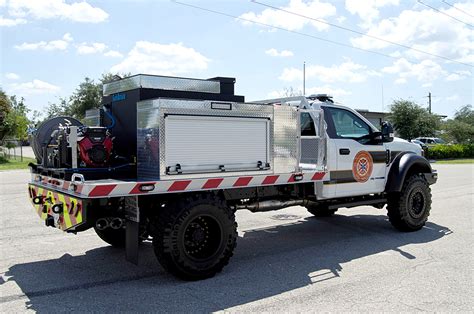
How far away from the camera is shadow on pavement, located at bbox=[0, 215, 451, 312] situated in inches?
183

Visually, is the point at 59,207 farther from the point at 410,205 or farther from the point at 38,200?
the point at 410,205

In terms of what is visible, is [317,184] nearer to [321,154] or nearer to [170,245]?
[321,154]

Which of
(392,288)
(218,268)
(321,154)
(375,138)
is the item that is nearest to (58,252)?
(218,268)

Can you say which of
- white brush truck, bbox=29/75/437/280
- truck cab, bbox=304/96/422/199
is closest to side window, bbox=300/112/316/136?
white brush truck, bbox=29/75/437/280

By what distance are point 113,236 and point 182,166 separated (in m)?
2.18

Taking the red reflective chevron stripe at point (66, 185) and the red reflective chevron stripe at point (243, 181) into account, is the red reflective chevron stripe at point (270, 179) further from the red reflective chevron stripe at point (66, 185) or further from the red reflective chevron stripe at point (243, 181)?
the red reflective chevron stripe at point (66, 185)

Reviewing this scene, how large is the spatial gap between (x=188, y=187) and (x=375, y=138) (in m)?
3.80

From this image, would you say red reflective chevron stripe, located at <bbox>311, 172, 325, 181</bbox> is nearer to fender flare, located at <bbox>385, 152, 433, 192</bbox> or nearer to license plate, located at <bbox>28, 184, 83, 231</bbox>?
fender flare, located at <bbox>385, 152, 433, 192</bbox>

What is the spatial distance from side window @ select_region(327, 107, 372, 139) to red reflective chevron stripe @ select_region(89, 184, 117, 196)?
3814mm

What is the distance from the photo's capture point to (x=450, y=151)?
36406 mm

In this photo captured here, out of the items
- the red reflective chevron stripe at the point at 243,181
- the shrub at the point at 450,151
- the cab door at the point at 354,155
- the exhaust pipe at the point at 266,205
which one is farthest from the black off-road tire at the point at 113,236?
the shrub at the point at 450,151

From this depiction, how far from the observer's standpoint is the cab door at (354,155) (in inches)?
279

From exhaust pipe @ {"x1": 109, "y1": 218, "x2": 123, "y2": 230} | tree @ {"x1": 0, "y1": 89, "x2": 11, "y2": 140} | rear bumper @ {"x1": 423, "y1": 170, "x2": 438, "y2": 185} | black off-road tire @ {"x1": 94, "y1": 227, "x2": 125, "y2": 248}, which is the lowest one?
black off-road tire @ {"x1": 94, "y1": 227, "x2": 125, "y2": 248}

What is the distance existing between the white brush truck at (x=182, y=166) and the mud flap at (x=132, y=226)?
0.01 meters
